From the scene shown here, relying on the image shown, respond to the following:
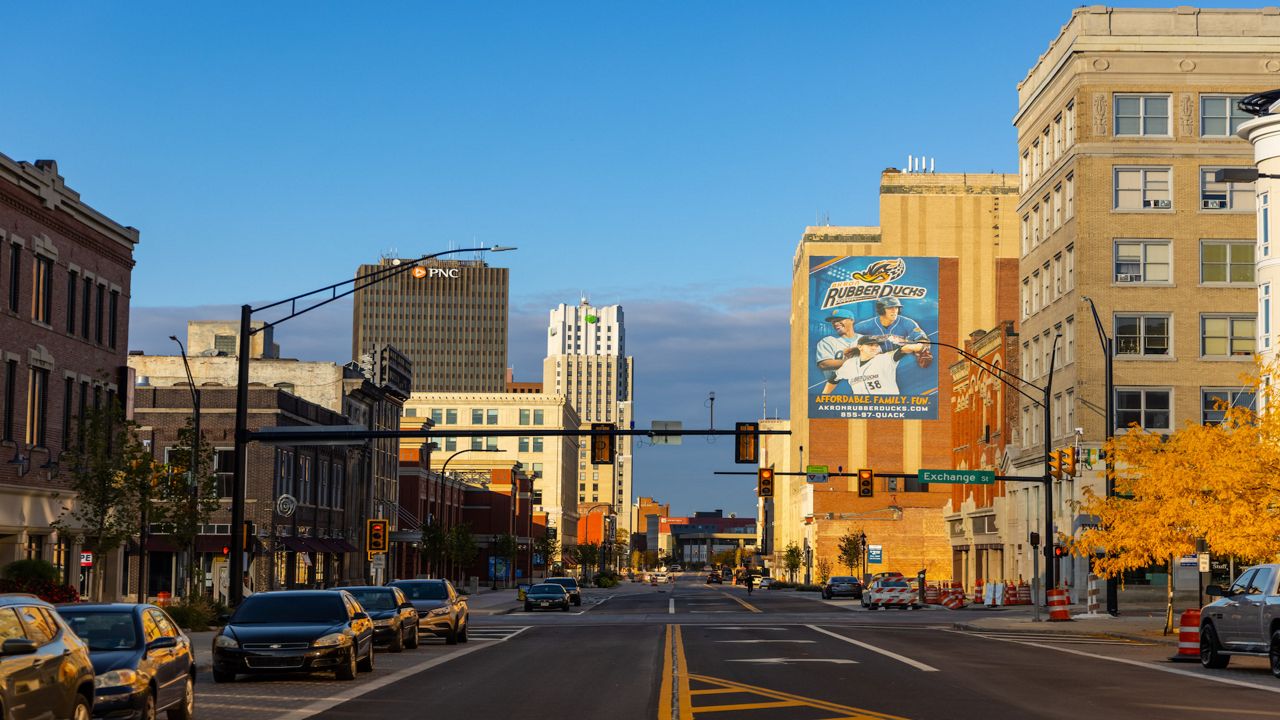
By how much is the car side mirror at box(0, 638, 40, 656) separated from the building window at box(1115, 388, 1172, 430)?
207 feet

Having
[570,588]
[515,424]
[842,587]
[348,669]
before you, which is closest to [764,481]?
[570,588]

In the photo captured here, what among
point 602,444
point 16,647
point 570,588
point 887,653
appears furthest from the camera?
point 570,588

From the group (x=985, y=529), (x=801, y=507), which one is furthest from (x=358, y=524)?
(x=801, y=507)

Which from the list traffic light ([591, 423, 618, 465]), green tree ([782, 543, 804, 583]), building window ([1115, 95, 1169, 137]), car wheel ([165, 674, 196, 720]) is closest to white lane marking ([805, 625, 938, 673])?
traffic light ([591, 423, 618, 465])

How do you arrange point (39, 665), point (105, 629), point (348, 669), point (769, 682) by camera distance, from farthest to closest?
point (348, 669) < point (769, 682) < point (105, 629) < point (39, 665)

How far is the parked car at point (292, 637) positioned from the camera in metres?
23.9

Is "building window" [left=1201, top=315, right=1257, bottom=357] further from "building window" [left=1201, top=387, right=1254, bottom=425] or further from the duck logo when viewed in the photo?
the duck logo

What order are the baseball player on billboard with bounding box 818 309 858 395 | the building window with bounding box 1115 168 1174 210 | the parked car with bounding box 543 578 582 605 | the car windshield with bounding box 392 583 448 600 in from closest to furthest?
the car windshield with bounding box 392 583 448 600 < the building window with bounding box 1115 168 1174 210 < the parked car with bounding box 543 578 582 605 < the baseball player on billboard with bounding box 818 309 858 395

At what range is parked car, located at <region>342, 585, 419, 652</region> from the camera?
3241 centimetres

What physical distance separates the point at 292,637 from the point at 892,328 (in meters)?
92.1

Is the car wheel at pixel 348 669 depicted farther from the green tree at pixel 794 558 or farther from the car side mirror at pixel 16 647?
the green tree at pixel 794 558

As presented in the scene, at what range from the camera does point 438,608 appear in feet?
122

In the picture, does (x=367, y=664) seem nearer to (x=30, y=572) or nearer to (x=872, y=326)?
(x=30, y=572)

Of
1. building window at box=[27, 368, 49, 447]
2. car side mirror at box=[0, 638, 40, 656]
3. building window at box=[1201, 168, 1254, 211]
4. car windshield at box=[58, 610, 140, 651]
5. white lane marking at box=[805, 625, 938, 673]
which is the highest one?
building window at box=[1201, 168, 1254, 211]
